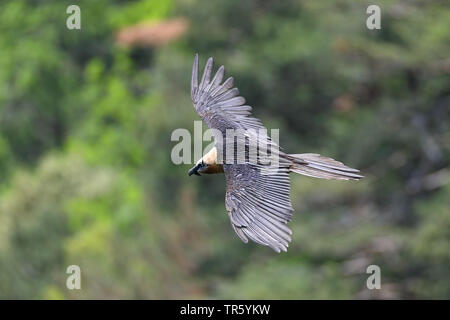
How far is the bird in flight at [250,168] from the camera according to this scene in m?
10.4

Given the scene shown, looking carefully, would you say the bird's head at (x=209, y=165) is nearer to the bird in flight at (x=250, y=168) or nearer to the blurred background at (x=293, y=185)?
the bird in flight at (x=250, y=168)

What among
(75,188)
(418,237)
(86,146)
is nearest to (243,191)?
(418,237)

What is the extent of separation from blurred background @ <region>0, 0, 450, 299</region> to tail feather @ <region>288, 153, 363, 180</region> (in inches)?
426

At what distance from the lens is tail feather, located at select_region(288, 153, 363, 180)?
1073 cm

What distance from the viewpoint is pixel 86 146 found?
1506 inches

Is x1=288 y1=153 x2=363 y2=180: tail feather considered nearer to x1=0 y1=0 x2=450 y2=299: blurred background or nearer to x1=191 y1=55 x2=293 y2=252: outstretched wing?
x1=191 y1=55 x2=293 y2=252: outstretched wing

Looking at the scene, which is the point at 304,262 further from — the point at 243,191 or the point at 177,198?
the point at 243,191

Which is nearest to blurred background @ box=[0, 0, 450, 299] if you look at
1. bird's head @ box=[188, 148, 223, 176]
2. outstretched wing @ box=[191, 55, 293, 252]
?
outstretched wing @ box=[191, 55, 293, 252]

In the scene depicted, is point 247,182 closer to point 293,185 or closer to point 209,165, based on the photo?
point 209,165

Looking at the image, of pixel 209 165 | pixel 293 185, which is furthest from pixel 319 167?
pixel 293 185

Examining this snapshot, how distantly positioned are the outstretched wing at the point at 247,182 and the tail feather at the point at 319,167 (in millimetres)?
106

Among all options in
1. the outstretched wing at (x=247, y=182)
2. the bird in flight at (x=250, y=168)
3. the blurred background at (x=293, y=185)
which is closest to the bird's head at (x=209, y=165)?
the bird in flight at (x=250, y=168)

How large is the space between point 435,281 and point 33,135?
2039 cm

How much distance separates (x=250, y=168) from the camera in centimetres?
1108
